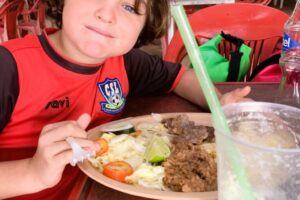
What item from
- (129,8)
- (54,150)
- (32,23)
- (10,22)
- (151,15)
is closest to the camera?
(54,150)

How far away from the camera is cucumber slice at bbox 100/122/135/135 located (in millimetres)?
812

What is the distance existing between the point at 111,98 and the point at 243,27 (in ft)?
2.27

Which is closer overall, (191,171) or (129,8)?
(191,171)

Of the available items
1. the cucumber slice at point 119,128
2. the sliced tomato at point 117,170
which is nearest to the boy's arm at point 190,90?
the cucumber slice at point 119,128

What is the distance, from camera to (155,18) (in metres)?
1.09

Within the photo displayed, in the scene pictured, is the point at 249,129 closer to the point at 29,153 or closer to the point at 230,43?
the point at 29,153

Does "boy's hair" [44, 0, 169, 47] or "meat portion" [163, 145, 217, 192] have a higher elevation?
"boy's hair" [44, 0, 169, 47]

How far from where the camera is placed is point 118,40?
0.92m

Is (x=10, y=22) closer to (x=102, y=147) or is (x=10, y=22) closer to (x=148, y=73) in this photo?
(x=148, y=73)

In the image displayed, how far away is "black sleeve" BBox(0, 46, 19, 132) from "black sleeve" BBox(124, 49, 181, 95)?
356mm

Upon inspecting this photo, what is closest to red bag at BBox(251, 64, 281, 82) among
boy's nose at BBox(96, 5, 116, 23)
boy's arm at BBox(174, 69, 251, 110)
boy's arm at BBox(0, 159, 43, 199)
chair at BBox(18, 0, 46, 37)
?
boy's arm at BBox(174, 69, 251, 110)

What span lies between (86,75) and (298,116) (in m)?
0.59

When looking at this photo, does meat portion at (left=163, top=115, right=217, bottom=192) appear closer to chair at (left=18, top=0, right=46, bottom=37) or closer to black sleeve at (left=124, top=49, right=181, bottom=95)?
black sleeve at (left=124, top=49, right=181, bottom=95)

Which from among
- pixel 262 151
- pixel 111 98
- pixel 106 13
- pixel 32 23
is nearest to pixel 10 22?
pixel 32 23
